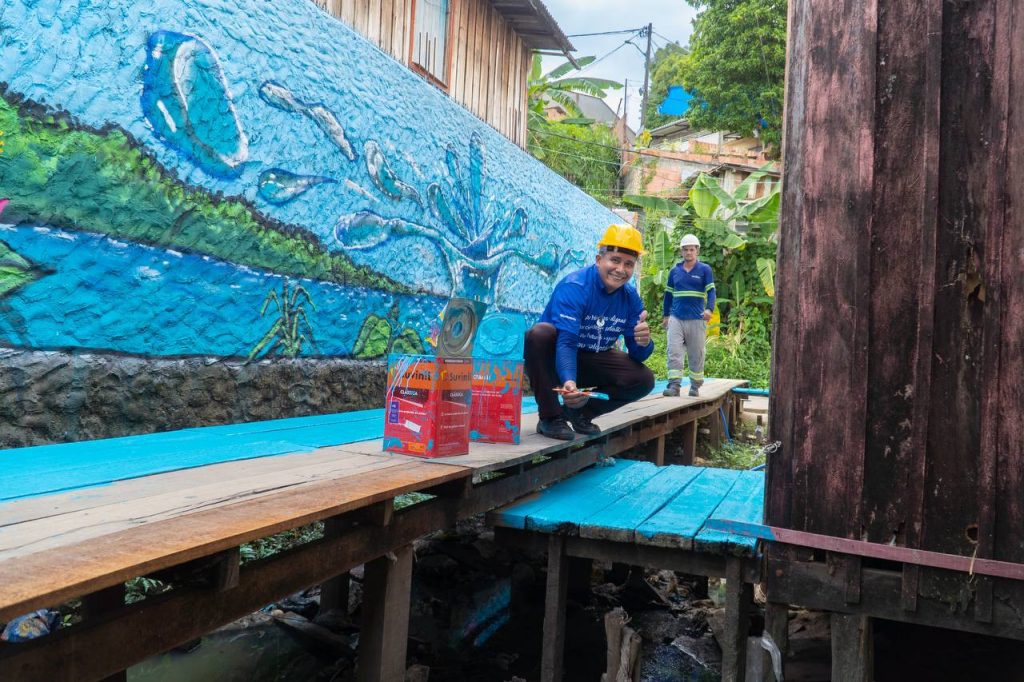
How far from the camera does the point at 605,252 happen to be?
421 centimetres

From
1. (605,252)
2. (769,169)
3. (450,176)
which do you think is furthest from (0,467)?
(769,169)

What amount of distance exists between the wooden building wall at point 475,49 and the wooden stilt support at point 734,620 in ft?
16.6

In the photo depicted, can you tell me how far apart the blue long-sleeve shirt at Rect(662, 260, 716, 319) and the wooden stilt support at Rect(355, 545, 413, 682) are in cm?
555

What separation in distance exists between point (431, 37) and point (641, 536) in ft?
19.9

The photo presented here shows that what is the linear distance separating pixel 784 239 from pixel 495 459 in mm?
1586

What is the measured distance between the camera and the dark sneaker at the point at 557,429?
4.26m

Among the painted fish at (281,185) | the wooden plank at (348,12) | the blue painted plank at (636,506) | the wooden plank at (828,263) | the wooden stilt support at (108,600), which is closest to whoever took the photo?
A: the wooden stilt support at (108,600)

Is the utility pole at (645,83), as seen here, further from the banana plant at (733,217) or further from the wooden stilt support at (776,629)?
the wooden stilt support at (776,629)

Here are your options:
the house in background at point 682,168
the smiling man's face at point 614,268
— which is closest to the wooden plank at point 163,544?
the smiling man's face at point 614,268

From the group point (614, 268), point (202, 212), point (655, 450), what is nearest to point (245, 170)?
point (202, 212)

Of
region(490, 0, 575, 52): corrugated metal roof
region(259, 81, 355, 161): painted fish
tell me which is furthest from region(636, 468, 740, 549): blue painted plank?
region(490, 0, 575, 52): corrugated metal roof

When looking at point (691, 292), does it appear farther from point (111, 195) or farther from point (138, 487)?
point (138, 487)

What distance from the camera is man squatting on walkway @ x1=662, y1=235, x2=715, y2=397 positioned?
25.5ft

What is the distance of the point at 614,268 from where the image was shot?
4164mm
